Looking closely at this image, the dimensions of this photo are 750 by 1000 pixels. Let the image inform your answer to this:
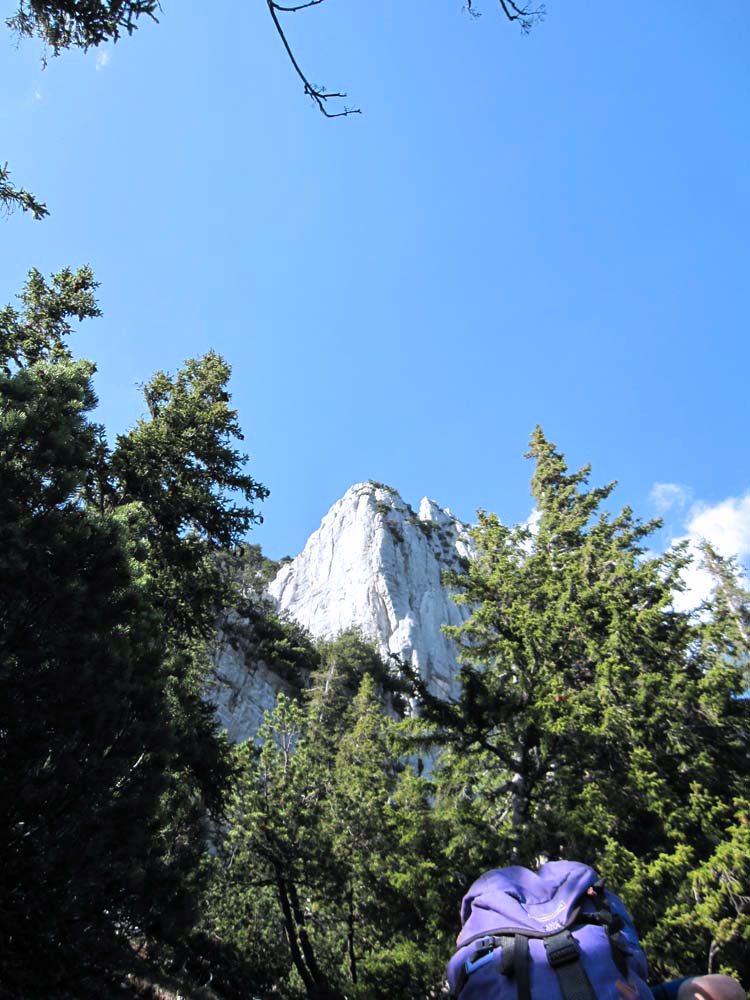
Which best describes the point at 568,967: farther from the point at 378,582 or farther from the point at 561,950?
the point at 378,582

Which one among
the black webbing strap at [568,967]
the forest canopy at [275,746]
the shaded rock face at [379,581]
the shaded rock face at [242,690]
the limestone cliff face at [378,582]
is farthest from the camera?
the shaded rock face at [379,581]

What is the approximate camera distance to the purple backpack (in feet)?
5.33

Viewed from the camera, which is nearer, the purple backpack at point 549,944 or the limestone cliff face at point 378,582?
the purple backpack at point 549,944

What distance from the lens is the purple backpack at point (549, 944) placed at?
162 cm

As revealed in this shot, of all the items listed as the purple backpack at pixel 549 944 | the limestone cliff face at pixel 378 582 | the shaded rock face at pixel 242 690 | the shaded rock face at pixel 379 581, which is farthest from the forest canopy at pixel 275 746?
the shaded rock face at pixel 379 581

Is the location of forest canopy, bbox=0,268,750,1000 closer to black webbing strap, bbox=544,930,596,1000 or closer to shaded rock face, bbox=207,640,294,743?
black webbing strap, bbox=544,930,596,1000

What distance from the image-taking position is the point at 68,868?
4051 mm

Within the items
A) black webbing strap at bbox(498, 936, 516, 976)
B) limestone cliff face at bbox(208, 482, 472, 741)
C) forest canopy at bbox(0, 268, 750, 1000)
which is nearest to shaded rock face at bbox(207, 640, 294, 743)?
limestone cliff face at bbox(208, 482, 472, 741)

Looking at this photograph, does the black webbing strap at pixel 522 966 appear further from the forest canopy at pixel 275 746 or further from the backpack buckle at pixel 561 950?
the forest canopy at pixel 275 746

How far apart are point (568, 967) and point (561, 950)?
0.15 ft

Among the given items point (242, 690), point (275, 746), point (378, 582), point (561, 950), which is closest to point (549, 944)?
point (561, 950)

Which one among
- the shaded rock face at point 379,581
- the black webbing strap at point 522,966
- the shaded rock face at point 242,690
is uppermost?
the shaded rock face at point 379,581

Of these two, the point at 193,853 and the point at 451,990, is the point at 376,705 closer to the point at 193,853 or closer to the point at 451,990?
the point at 193,853

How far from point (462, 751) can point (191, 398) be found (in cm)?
842
